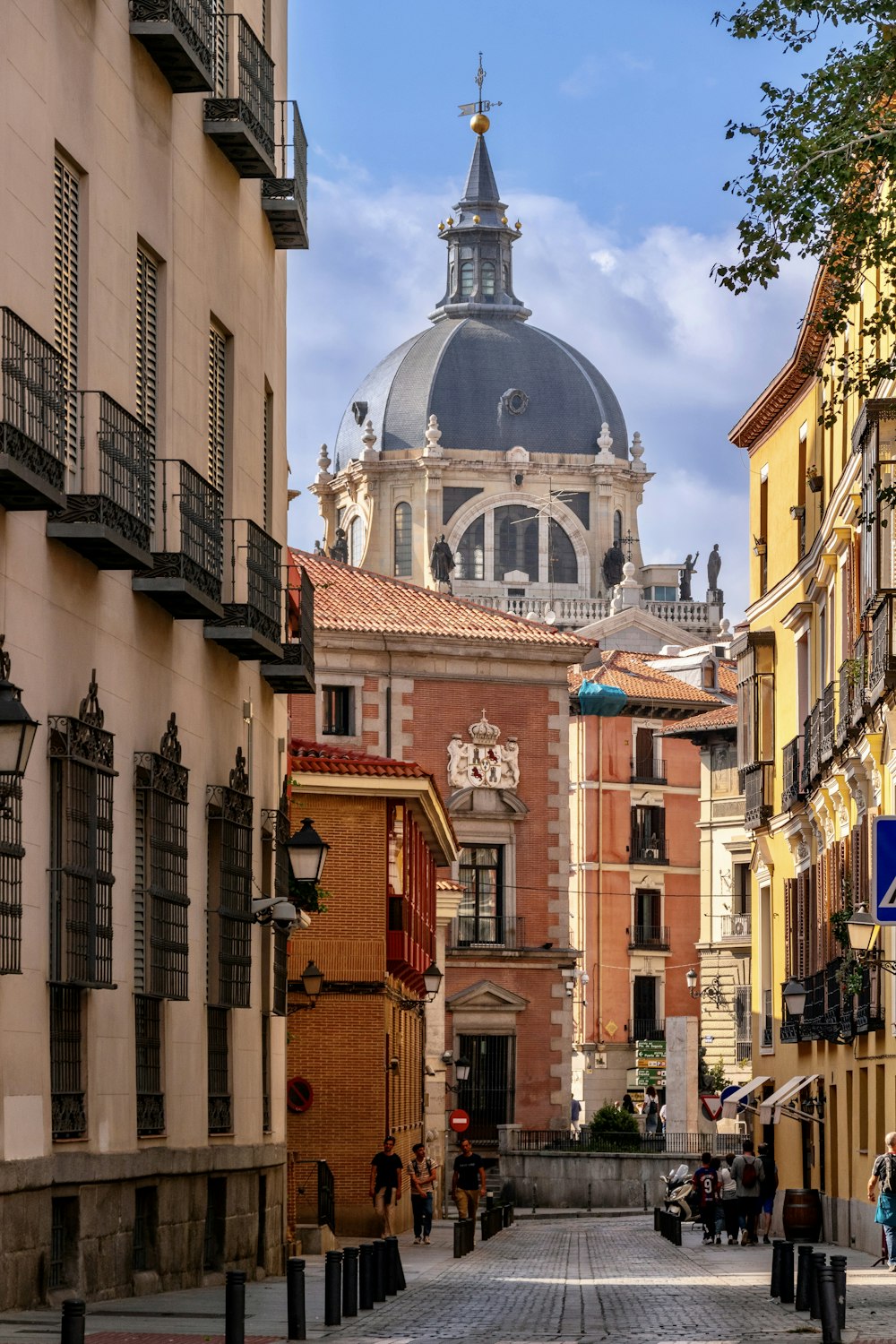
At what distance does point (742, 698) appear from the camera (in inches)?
1984

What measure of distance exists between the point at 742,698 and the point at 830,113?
3168cm

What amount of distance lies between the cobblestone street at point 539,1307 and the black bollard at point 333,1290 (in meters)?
0.12

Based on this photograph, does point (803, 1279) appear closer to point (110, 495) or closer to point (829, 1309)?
point (829, 1309)

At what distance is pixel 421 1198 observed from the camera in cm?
3956

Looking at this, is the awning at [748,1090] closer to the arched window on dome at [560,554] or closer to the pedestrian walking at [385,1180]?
the pedestrian walking at [385,1180]

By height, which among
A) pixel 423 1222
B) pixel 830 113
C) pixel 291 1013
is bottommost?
pixel 423 1222

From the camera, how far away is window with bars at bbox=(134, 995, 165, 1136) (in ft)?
67.8

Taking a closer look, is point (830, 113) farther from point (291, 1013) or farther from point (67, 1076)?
point (291, 1013)

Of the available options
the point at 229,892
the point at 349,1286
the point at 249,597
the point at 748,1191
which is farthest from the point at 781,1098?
the point at 349,1286

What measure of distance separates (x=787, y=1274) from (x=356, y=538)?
433 ft

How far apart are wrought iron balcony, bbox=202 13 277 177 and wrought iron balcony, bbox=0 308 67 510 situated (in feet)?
21.5

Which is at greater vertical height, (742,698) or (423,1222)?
(742,698)

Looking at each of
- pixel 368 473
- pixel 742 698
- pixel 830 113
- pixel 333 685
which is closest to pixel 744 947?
pixel 333 685

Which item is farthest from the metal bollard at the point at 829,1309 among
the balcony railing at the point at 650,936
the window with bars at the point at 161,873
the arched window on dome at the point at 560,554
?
the arched window on dome at the point at 560,554
